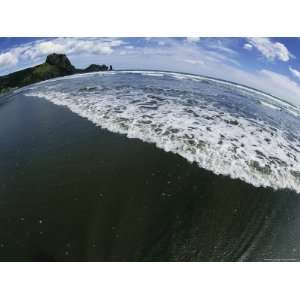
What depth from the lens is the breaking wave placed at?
255 inches

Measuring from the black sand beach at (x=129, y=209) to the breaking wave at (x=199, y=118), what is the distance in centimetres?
66

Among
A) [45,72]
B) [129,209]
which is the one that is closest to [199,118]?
[129,209]

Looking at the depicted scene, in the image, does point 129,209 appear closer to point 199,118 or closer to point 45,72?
point 199,118

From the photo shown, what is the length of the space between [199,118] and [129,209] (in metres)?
5.37

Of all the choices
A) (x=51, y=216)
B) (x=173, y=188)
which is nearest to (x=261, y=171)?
(x=173, y=188)

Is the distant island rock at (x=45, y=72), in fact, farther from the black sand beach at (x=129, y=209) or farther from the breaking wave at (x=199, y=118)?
the black sand beach at (x=129, y=209)

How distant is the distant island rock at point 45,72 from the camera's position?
9898 mm

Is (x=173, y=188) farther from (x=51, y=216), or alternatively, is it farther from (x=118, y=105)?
(x=118, y=105)

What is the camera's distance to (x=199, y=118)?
902 cm

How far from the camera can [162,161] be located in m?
6.11

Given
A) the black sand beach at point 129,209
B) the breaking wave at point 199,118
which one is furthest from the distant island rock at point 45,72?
the black sand beach at point 129,209

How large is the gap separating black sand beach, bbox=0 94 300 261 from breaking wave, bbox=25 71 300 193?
0.66 metres

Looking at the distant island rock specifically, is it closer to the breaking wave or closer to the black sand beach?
the breaking wave

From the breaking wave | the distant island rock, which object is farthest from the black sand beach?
the distant island rock
